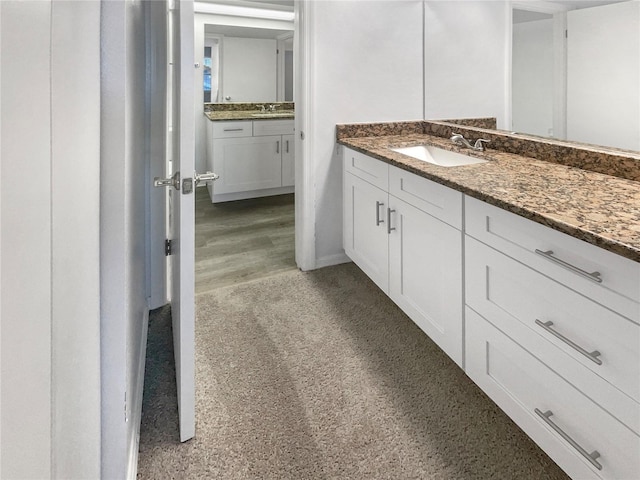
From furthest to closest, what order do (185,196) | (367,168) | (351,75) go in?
(351,75), (367,168), (185,196)

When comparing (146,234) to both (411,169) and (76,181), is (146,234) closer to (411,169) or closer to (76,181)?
(411,169)

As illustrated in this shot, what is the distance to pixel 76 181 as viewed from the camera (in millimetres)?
736

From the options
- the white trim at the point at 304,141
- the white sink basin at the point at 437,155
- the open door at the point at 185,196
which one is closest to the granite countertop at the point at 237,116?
the white trim at the point at 304,141

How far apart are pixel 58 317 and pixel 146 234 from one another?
1681mm

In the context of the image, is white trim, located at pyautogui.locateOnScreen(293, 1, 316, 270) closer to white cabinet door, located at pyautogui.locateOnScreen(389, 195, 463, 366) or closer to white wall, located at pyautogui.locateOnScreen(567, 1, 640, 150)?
white cabinet door, located at pyautogui.locateOnScreen(389, 195, 463, 366)

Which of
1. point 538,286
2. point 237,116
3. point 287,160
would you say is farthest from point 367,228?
point 237,116

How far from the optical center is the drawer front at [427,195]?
5.12ft

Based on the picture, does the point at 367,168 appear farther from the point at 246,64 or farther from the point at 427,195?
the point at 246,64

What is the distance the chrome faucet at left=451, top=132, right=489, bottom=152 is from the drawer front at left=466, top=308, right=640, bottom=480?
1.05 m

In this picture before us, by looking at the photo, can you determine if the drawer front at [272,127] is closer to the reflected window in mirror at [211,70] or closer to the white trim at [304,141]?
the reflected window in mirror at [211,70]

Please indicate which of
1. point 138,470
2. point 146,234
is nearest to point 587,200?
point 138,470

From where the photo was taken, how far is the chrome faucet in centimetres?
222

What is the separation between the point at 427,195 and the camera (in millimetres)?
1756

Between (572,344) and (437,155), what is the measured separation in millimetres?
1494
